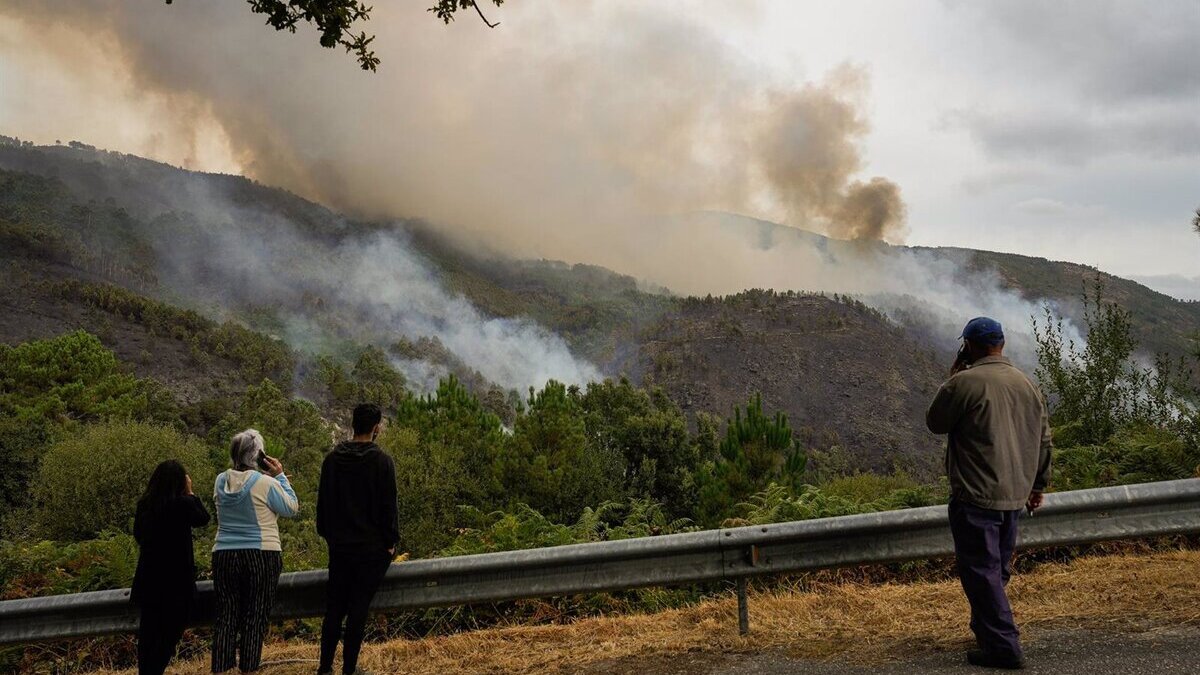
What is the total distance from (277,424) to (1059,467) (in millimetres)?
68918

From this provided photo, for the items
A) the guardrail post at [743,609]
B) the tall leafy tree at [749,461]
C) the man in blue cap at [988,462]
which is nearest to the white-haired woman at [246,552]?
the guardrail post at [743,609]

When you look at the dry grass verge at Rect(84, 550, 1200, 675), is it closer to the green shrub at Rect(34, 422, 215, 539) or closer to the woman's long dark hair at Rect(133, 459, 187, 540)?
the woman's long dark hair at Rect(133, 459, 187, 540)

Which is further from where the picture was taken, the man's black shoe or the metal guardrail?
the metal guardrail

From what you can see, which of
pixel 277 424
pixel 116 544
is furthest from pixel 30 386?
pixel 116 544

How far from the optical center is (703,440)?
2680 inches

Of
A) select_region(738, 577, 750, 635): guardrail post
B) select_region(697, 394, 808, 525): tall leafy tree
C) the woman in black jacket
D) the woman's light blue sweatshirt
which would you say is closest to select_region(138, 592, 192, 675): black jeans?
the woman in black jacket

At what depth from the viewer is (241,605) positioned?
16.7 ft

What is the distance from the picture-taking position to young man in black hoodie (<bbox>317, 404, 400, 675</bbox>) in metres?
4.75

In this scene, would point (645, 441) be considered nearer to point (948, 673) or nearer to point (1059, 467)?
point (1059, 467)

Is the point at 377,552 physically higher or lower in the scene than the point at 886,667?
higher

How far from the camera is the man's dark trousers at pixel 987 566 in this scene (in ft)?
12.8

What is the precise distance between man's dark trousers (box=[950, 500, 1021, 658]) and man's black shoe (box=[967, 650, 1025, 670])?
0.7 inches

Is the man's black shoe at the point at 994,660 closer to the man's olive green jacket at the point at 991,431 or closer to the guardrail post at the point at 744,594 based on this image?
the man's olive green jacket at the point at 991,431

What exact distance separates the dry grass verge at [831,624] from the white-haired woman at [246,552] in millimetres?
293
